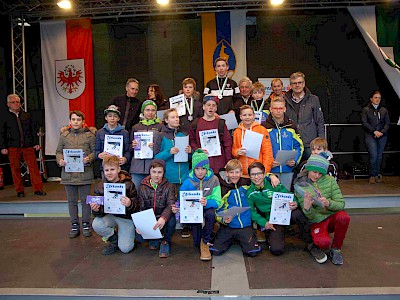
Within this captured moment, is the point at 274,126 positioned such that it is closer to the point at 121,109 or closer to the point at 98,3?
the point at 121,109

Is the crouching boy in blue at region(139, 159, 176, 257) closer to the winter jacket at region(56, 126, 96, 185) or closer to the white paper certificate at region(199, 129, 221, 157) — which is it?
the white paper certificate at region(199, 129, 221, 157)

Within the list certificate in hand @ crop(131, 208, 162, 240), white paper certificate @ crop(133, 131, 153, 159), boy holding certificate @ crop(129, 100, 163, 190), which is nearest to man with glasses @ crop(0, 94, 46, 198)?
boy holding certificate @ crop(129, 100, 163, 190)

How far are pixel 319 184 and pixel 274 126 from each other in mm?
854

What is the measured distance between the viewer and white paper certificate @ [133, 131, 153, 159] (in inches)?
163

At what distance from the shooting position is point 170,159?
4195mm

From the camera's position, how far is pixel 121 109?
499 cm

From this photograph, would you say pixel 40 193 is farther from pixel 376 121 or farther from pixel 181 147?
pixel 376 121

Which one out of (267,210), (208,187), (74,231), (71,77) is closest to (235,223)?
(267,210)

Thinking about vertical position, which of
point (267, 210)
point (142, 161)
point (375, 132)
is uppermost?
point (375, 132)

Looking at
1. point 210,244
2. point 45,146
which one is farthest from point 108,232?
point 45,146

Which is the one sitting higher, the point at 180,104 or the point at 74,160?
the point at 180,104

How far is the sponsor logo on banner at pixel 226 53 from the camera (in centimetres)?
725

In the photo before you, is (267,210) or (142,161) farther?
(142,161)

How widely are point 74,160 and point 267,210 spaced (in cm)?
224
